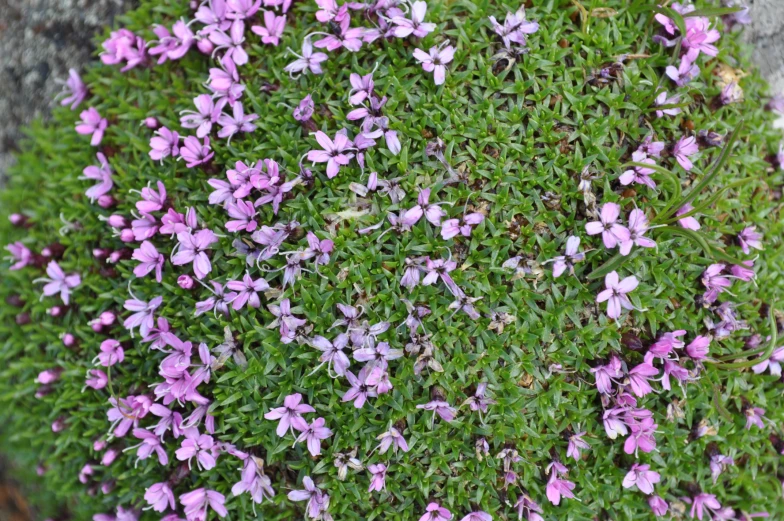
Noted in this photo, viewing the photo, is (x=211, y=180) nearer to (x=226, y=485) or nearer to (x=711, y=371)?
(x=226, y=485)

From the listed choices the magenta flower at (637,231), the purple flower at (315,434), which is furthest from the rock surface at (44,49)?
the purple flower at (315,434)

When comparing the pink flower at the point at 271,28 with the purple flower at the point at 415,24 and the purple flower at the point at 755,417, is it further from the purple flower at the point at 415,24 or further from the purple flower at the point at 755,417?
the purple flower at the point at 755,417

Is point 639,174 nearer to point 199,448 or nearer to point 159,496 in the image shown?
point 199,448

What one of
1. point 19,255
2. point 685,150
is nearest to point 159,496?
point 19,255

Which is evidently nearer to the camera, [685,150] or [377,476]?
[377,476]

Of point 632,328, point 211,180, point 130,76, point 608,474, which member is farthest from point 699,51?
point 130,76

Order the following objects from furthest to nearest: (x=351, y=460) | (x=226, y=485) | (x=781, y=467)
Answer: (x=781, y=467) < (x=226, y=485) < (x=351, y=460)
